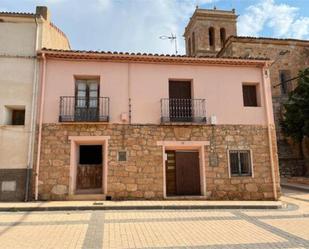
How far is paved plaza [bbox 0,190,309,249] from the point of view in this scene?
17.2 feet

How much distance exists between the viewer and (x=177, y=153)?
11070 mm

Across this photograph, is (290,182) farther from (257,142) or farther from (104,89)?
(104,89)

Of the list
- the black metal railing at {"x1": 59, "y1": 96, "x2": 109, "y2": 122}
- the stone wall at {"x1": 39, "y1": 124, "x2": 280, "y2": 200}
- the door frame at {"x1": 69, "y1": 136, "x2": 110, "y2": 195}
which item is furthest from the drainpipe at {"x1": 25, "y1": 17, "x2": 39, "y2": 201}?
the door frame at {"x1": 69, "y1": 136, "x2": 110, "y2": 195}

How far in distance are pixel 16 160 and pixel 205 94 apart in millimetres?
7561

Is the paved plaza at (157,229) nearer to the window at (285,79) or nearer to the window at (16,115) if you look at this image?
the window at (16,115)

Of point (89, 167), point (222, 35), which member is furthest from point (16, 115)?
point (222, 35)

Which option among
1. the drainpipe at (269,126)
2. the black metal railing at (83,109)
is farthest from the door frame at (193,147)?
the drainpipe at (269,126)

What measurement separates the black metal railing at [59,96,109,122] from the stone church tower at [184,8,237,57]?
20.7 metres

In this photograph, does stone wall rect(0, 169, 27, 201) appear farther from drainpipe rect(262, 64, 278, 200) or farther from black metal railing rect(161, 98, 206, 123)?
drainpipe rect(262, 64, 278, 200)

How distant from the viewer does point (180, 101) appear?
10773mm

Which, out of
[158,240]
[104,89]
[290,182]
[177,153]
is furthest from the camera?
[290,182]

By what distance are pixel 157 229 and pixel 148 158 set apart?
4004mm

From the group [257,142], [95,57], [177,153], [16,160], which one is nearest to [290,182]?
[257,142]

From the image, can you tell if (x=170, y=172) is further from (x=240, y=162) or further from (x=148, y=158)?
(x=240, y=162)
